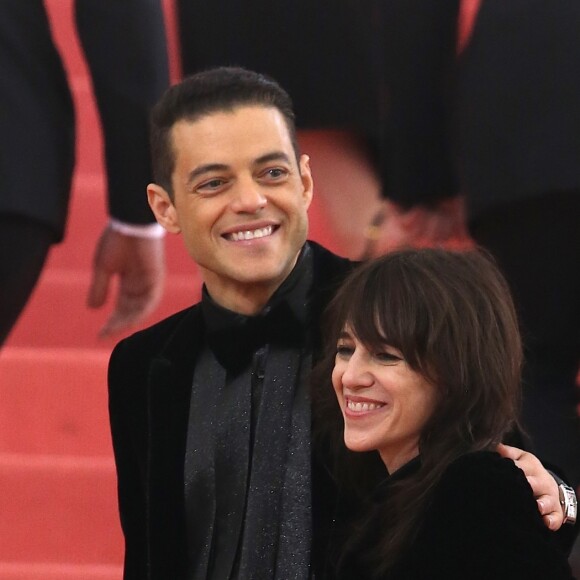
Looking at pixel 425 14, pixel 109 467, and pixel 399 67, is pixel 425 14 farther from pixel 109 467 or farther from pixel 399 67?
pixel 109 467

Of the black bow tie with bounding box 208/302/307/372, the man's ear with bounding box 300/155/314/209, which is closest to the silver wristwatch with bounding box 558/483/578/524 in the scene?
the black bow tie with bounding box 208/302/307/372

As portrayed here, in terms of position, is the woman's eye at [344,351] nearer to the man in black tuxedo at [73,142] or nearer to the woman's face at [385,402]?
the woman's face at [385,402]

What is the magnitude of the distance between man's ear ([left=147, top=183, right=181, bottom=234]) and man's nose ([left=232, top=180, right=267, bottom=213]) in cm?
12

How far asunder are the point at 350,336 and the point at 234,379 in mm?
260

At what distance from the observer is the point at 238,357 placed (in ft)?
5.17

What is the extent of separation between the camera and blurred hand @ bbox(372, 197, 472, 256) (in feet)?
7.89

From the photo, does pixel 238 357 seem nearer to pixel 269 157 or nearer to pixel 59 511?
pixel 269 157

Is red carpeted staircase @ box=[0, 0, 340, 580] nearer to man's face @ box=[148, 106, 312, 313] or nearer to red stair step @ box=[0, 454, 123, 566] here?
red stair step @ box=[0, 454, 123, 566]

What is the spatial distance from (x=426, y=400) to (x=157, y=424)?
43 centimetres

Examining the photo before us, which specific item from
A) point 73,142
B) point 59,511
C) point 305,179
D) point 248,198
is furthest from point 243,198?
point 59,511

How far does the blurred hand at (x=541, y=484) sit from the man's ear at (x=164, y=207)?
561 millimetres

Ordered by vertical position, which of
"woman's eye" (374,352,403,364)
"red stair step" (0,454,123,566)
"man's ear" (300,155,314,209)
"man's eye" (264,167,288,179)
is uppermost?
"man's eye" (264,167,288,179)

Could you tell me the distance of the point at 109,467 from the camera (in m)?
2.50

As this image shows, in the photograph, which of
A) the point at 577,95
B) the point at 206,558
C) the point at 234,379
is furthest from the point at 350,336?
the point at 577,95
